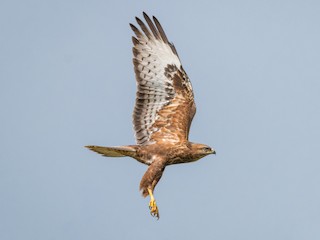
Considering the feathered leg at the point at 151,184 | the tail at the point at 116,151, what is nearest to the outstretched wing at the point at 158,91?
the tail at the point at 116,151

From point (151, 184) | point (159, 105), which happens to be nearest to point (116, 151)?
→ point (151, 184)

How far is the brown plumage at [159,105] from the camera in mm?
11672

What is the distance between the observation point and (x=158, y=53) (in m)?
12.6

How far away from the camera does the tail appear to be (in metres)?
11.4

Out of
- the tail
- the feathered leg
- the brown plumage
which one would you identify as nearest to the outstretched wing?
the brown plumage

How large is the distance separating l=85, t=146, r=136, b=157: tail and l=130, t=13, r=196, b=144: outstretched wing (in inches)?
15.6

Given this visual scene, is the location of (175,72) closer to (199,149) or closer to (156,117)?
(156,117)

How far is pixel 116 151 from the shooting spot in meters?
11.5

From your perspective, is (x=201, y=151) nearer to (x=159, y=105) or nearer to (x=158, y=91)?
(x=159, y=105)

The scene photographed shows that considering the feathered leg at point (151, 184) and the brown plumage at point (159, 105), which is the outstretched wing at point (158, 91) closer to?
the brown plumage at point (159, 105)

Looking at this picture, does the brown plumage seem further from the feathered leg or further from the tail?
the feathered leg

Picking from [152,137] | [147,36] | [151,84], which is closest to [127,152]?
[152,137]

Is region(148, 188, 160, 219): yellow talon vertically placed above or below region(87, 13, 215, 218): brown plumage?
below

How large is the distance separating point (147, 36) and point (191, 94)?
50.3 inches
